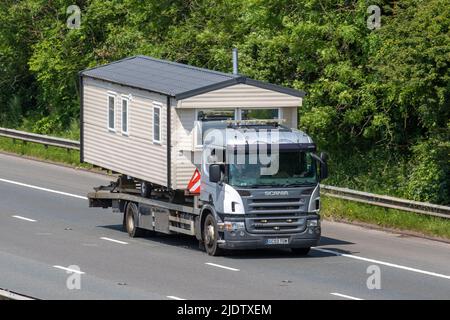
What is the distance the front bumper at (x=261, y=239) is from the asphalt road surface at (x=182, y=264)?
12.5 inches

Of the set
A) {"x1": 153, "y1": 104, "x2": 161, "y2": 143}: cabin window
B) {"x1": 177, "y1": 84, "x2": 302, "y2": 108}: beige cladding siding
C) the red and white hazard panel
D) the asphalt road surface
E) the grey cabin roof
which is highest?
the grey cabin roof

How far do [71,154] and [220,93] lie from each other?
48.9ft

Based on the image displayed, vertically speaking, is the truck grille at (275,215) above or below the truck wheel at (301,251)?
above

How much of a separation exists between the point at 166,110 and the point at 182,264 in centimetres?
375

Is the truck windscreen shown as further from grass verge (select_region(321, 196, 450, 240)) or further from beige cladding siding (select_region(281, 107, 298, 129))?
grass verge (select_region(321, 196, 450, 240))

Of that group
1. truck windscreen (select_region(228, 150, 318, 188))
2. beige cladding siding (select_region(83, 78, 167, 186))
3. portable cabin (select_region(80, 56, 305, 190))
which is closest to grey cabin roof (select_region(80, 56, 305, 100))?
portable cabin (select_region(80, 56, 305, 190))

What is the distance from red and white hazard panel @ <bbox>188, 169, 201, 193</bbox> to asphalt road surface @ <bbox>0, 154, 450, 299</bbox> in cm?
129

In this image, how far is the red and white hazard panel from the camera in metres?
27.0

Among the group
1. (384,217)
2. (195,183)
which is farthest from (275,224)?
(384,217)

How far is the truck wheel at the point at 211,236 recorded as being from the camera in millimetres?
26156

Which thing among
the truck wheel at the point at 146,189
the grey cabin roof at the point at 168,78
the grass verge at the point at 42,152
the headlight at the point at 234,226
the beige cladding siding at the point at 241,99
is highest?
the grey cabin roof at the point at 168,78

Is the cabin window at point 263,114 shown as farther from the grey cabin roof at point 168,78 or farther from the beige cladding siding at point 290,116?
the grey cabin roof at point 168,78

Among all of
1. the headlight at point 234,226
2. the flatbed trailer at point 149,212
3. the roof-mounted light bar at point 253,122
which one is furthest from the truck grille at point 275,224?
the roof-mounted light bar at point 253,122

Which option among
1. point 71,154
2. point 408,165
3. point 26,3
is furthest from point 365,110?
point 26,3
